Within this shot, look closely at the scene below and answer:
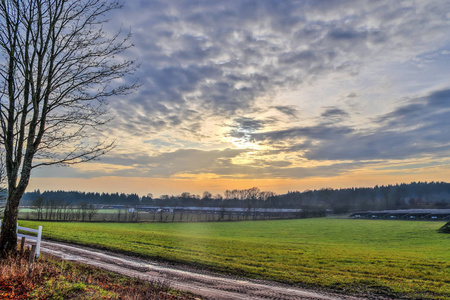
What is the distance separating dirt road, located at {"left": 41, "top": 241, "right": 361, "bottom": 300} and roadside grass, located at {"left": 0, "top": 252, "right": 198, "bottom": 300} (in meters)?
1.47

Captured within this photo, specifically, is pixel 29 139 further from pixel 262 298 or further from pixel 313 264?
pixel 313 264

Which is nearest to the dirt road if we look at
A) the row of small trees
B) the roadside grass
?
the roadside grass

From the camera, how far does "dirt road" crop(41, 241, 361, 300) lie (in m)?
12.9

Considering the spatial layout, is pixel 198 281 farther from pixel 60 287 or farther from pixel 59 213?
pixel 59 213

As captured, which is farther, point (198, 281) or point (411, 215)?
point (411, 215)

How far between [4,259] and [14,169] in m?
4.41


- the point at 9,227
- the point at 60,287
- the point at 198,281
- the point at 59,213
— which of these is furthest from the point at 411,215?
the point at 60,287

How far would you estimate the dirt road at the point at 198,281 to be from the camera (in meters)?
12.9

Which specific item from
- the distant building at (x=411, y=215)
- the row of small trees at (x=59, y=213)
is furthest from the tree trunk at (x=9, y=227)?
the distant building at (x=411, y=215)

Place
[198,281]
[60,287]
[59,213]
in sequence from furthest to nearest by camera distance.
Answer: [59,213], [198,281], [60,287]

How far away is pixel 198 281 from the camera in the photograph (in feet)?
49.2

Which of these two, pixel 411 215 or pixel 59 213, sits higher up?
pixel 59 213

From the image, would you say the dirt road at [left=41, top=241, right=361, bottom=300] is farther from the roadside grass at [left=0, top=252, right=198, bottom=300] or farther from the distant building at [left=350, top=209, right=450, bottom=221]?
the distant building at [left=350, top=209, right=450, bottom=221]

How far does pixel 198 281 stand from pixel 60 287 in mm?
7018
